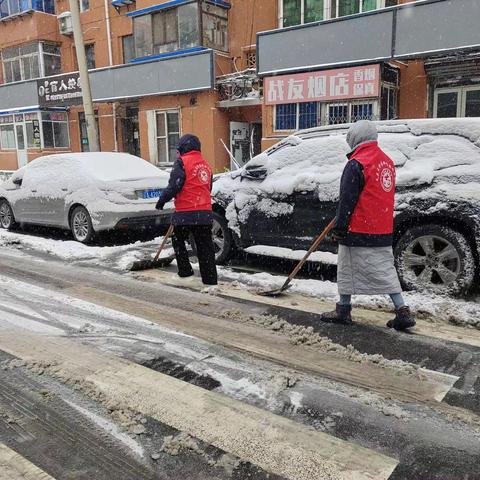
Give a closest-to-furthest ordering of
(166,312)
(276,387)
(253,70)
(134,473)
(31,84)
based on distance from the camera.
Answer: (134,473), (276,387), (166,312), (253,70), (31,84)

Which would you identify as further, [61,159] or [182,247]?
[61,159]

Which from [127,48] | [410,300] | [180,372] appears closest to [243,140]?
[127,48]

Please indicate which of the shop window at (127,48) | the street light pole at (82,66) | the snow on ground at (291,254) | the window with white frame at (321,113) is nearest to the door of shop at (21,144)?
the shop window at (127,48)

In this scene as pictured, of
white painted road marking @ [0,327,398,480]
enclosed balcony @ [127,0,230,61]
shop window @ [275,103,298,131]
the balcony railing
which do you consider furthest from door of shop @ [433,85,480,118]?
the balcony railing

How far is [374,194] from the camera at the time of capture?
12.7ft

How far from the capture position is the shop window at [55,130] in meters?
23.3

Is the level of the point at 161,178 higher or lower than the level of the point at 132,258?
higher

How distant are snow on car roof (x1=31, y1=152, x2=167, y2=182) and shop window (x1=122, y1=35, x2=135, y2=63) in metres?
13.8

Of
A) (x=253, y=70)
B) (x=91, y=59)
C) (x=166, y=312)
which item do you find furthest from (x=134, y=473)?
(x=91, y=59)

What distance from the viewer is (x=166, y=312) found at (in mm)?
4574

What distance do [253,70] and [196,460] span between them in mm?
15280

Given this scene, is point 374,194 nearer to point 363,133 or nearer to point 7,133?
point 363,133

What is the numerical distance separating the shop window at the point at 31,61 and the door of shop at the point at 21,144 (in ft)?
9.23

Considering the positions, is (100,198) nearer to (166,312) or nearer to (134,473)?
(166,312)
